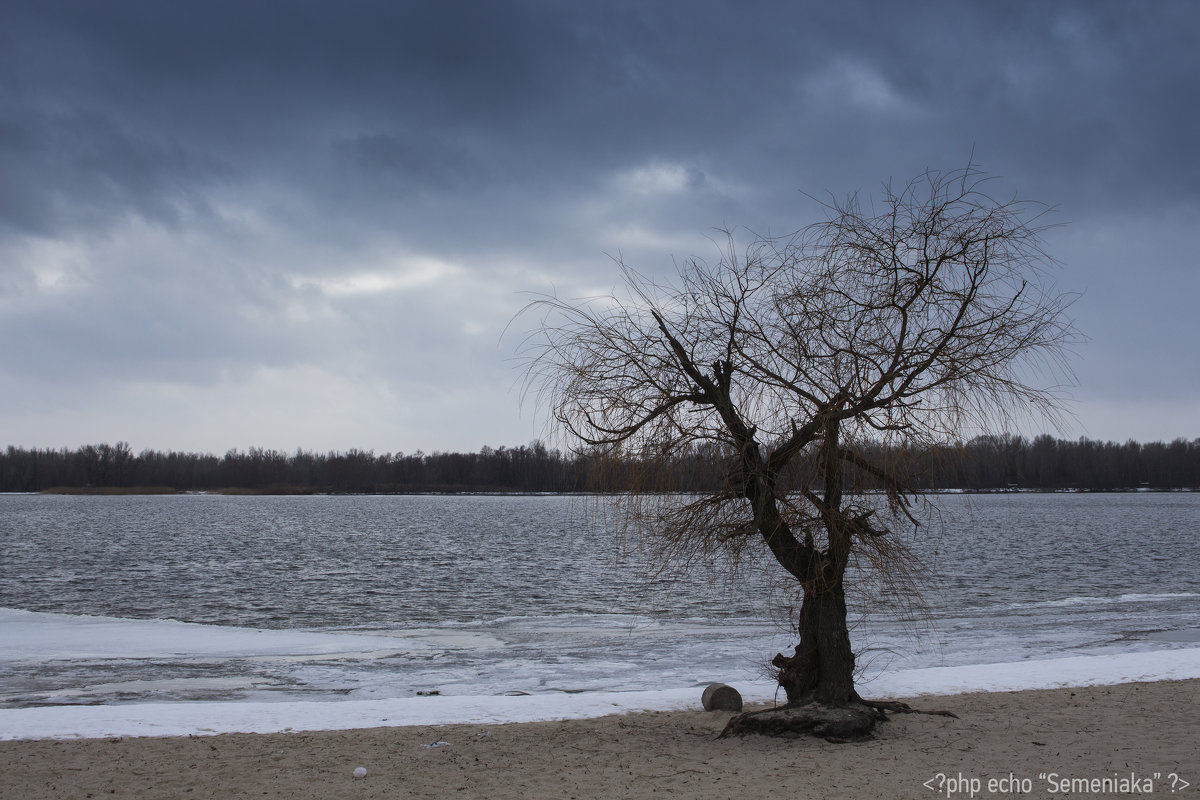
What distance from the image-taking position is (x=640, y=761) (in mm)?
8891

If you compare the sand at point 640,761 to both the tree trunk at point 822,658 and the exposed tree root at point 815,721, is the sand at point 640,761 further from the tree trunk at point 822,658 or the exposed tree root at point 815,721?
the tree trunk at point 822,658

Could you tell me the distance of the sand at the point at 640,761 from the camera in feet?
25.4

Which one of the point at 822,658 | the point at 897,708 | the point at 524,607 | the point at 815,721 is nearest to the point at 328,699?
the point at 815,721

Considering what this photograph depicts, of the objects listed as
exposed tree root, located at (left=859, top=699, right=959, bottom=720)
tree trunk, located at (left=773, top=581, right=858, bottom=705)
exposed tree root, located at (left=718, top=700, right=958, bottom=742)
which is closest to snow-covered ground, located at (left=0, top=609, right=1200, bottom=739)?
exposed tree root, located at (left=718, top=700, right=958, bottom=742)

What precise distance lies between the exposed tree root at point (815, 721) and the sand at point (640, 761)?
18 cm

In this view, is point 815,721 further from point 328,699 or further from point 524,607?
point 524,607

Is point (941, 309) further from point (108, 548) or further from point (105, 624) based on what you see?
point (108, 548)

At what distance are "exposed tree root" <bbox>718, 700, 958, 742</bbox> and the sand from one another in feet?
0.59

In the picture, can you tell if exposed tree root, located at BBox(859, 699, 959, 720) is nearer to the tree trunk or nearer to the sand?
the sand

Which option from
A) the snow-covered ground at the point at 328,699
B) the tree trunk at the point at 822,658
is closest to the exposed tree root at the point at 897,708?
the tree trunk at the point at 822,658

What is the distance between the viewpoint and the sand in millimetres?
7750

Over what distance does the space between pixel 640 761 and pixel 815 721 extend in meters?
2.00

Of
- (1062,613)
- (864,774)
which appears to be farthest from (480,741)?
(1062,613)

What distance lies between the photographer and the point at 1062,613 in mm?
23234
